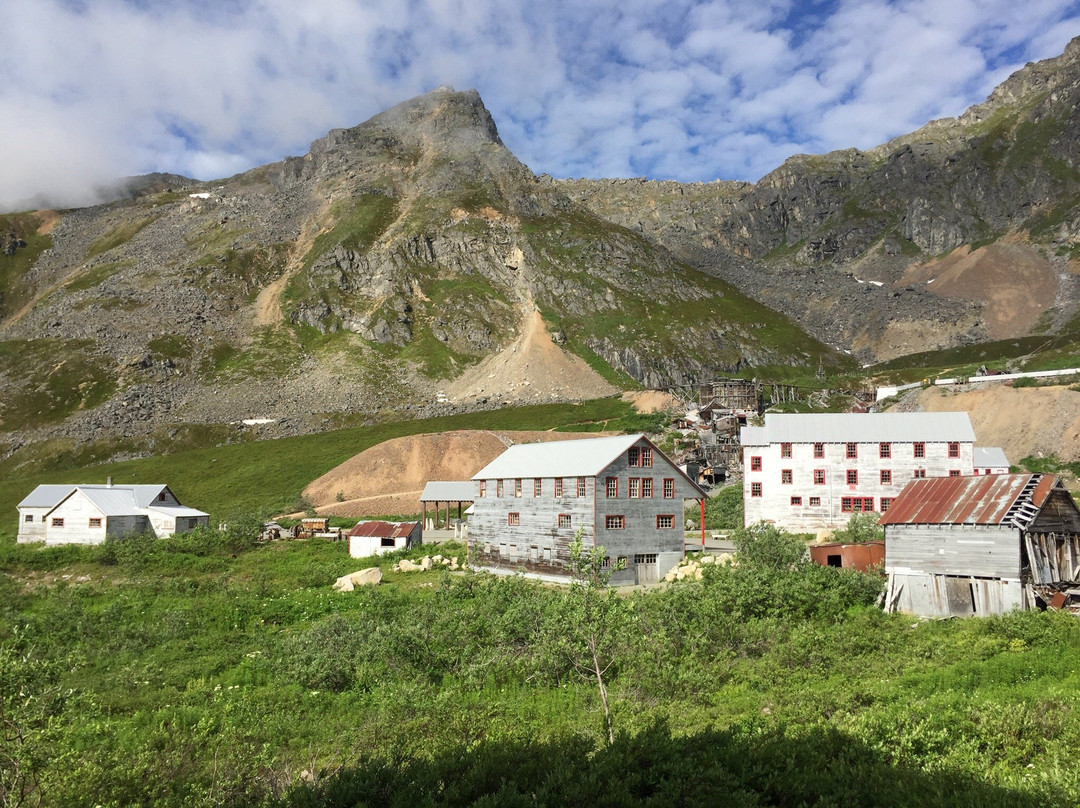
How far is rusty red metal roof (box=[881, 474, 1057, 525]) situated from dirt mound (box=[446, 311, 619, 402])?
106874 mm

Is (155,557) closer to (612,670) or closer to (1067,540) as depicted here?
(612,670)

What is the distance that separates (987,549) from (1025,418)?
201 ft

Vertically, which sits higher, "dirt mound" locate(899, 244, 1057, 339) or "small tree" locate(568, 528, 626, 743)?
"dirt mound" locate(899, 244, 1057, 339)

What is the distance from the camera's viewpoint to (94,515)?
5984cm

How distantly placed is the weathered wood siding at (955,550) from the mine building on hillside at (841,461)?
2649 cm

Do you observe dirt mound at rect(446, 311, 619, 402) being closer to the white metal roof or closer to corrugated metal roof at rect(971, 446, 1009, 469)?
corrugated metal roof at rect(971, 446, 1009, 469)

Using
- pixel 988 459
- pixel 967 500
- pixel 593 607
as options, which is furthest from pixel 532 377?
pixel 593 607

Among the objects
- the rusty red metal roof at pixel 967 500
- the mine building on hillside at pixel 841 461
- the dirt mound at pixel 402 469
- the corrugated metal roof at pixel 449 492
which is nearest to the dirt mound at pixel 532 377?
the dirt mound at pixel 402 469

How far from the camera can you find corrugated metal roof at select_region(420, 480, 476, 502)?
221 ft

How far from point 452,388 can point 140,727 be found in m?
A: 127

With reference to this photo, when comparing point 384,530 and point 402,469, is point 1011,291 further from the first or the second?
point 384,530

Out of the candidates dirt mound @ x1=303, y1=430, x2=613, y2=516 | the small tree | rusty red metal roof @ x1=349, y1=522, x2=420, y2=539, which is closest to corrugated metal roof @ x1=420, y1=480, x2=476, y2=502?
rusty red metal roof @ x1=349, y1=522, x2=420, y2=539

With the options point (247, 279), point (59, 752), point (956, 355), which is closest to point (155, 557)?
point (59, 752)

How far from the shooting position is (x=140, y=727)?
19391 mm
